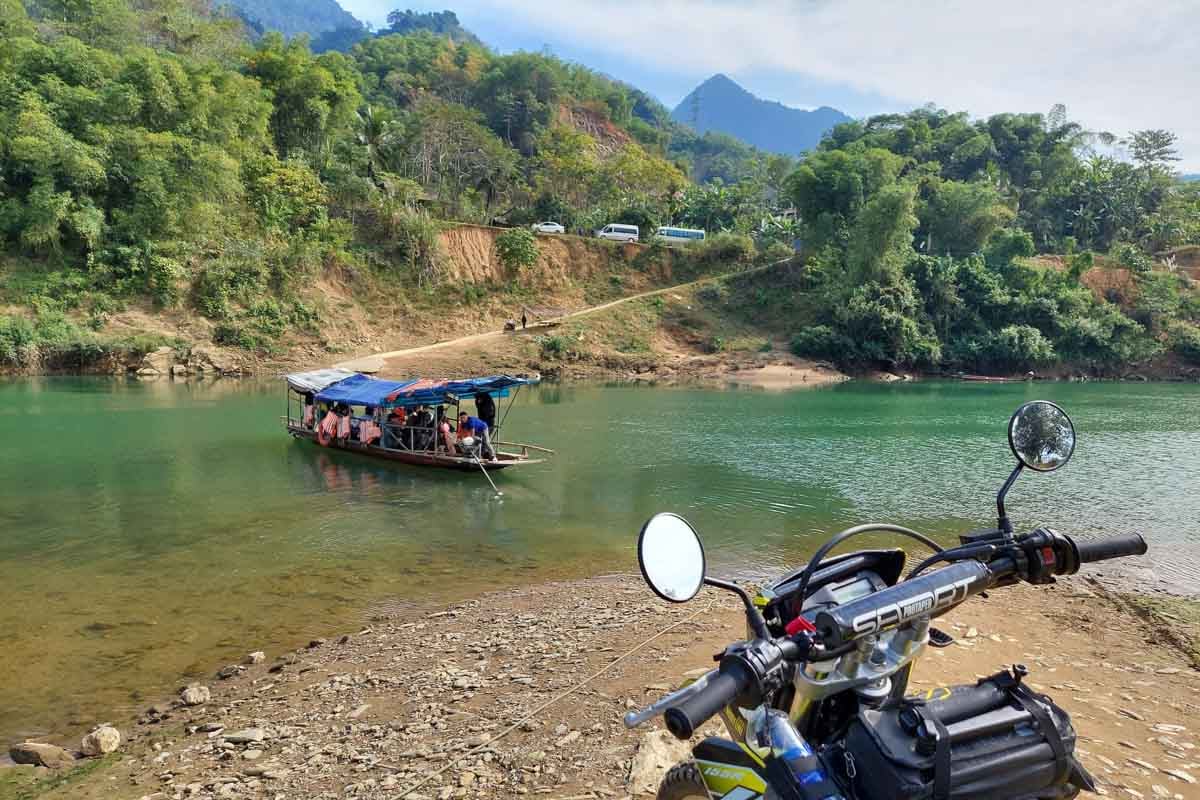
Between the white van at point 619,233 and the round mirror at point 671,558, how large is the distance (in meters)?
51.2

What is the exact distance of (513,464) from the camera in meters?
16.5

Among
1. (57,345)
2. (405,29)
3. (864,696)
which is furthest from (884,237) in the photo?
(405,29)

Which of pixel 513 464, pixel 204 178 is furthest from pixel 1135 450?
pixel 204 178

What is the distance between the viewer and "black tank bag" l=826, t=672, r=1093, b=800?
209cm

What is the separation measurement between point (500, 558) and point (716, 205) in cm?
5239

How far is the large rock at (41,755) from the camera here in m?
5.47

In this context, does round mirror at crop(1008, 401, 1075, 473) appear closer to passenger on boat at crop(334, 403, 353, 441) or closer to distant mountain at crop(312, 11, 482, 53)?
passenger on boat at crop(334, 403, 353, 441)

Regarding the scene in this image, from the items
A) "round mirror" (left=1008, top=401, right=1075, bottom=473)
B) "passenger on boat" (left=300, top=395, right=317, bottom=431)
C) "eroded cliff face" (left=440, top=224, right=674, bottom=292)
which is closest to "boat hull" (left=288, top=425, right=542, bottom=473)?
"passenger on boat" (left=300, top=395, right=317, bottom=431)

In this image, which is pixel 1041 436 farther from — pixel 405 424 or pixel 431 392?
pixel 405 424

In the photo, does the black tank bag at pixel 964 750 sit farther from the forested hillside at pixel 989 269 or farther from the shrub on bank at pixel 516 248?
the shrub on bank at pixel 516 248

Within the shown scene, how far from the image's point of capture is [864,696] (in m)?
2.39

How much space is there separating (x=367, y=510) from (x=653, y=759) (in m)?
10.4

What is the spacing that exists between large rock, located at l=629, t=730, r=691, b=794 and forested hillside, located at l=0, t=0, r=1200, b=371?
37.3 meters

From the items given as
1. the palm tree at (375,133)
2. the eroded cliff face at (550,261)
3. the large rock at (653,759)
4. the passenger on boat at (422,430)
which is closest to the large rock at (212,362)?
the eroded cliff face at (550,261)
